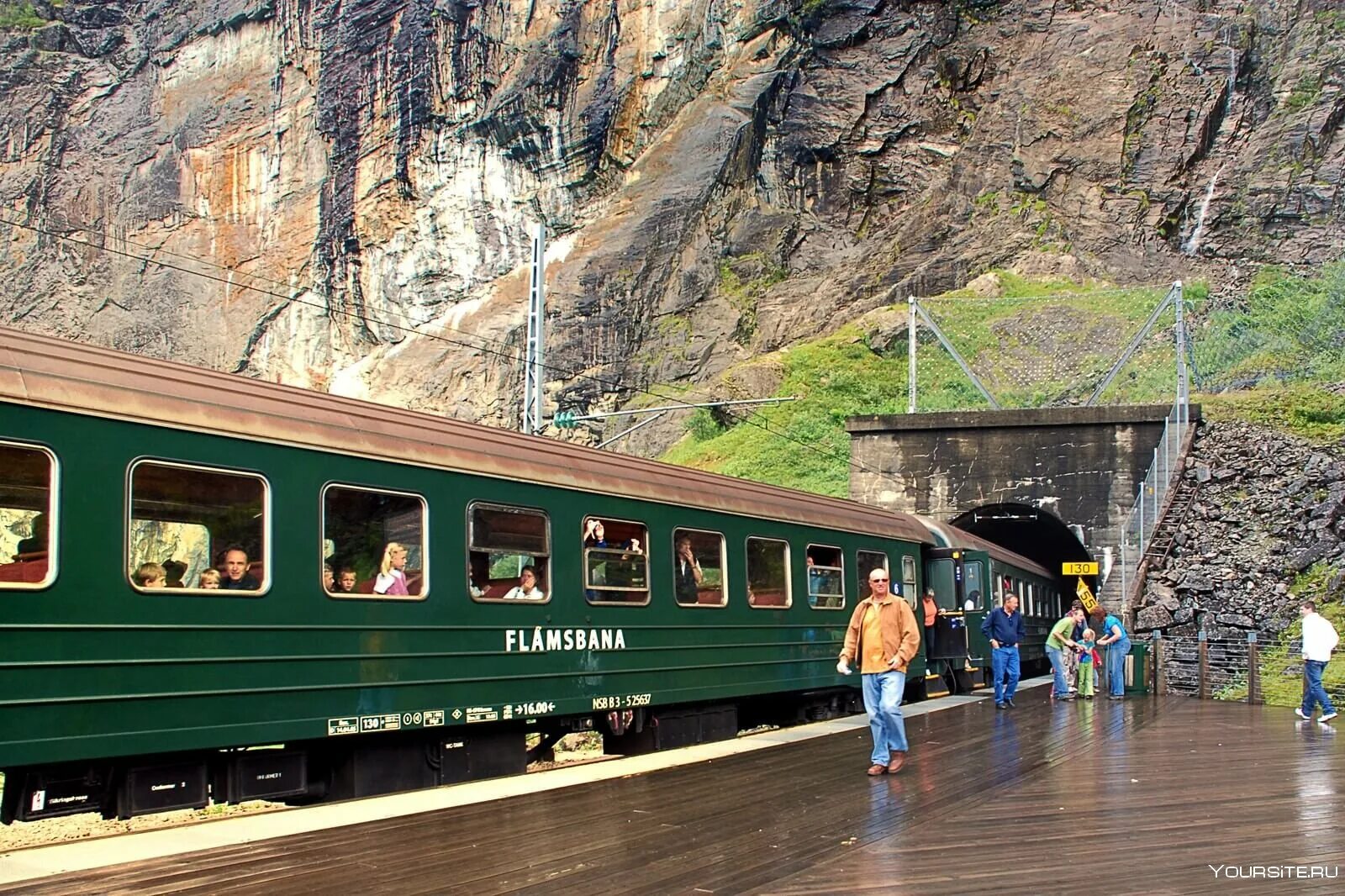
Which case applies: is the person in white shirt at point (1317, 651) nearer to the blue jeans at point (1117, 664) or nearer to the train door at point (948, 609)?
the blue jeans at point (1117, 664)

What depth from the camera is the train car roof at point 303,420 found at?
8.15 metres

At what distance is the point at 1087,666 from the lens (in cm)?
2022

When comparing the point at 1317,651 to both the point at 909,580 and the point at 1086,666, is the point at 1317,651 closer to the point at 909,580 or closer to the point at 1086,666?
the point at 1086,666

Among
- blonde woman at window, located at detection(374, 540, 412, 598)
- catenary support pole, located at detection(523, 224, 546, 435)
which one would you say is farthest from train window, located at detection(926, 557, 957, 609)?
blonde woman at window, located at detection(374, 540, 412, 598)

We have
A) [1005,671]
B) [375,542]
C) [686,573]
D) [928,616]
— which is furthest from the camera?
[928,616]

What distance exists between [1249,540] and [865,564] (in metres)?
11.2

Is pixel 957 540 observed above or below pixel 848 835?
above

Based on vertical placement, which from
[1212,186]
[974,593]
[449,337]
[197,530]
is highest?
[1212,186]

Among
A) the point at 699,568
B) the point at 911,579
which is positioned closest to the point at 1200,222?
the point at 911,579

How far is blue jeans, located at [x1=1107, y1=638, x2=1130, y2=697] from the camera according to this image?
20250 mm

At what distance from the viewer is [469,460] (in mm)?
11148

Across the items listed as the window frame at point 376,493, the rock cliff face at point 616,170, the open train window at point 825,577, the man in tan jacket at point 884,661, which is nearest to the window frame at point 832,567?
the open train window at point 825,577

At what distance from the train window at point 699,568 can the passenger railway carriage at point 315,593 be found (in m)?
0.03

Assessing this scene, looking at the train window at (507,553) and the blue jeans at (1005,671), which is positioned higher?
the train window at (507,553)
